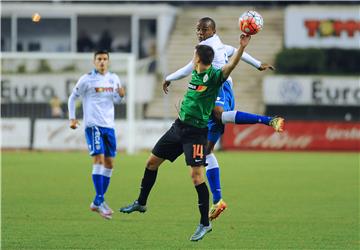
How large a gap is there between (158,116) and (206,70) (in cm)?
2803

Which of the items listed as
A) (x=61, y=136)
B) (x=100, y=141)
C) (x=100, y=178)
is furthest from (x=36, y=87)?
(x=100, y=178)

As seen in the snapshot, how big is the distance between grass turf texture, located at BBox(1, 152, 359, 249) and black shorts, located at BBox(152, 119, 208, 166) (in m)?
1.07

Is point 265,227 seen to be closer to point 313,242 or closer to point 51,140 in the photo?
point 313,242

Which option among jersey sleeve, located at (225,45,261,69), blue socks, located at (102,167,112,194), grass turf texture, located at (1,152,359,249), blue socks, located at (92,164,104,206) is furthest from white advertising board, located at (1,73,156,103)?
jersey sleeve, located at (225,45,261,69)

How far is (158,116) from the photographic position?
40.4 metres

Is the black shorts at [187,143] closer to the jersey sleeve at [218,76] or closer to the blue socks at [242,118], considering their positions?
the blue socks at [242,118]

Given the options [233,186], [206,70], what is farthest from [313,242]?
[233,186]

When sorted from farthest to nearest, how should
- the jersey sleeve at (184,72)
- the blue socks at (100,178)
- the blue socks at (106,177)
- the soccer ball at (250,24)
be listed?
the blue socks at (106,177) < the blue socks at (100,178) < the jersey sleeve at (184,72) < the soccer ball at (250,24)

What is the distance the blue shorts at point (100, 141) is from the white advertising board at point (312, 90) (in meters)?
24.5

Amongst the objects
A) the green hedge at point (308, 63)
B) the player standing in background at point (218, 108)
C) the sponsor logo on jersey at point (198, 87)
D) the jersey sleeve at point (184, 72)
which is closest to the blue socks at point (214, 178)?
the player standing in background at point (218, 108)

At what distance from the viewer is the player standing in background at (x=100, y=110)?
16.6m

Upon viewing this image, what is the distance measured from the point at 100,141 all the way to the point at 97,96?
29.5 inches

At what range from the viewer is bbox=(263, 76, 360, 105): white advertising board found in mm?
40969

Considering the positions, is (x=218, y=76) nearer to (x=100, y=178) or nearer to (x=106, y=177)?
(x=100, y=178)
